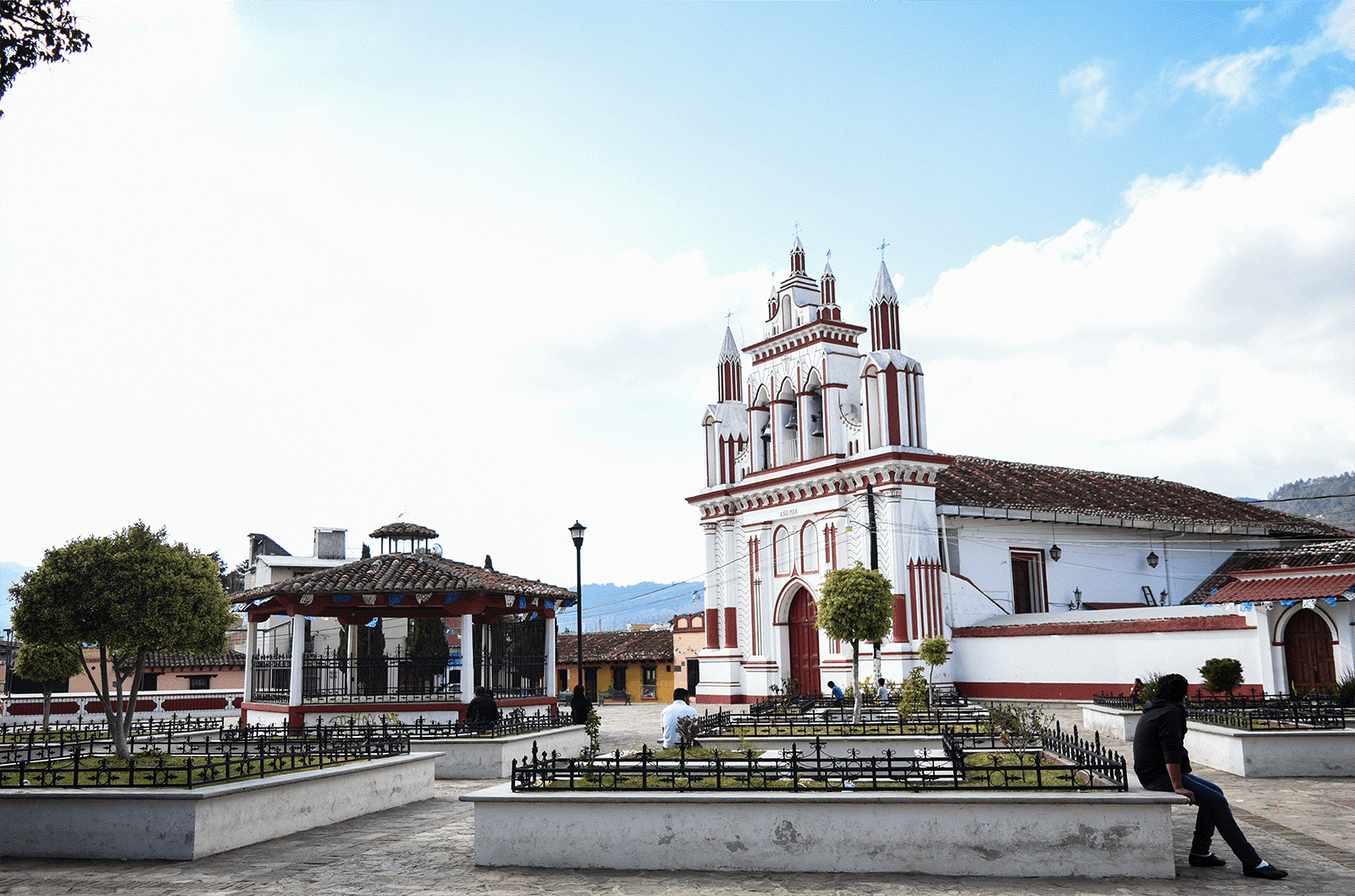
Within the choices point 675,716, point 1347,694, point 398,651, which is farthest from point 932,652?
point 675,716

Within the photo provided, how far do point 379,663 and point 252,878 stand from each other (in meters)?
13.9

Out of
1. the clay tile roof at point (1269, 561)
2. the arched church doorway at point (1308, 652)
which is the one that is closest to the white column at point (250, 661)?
the clay tile roof at point (1269, 561)

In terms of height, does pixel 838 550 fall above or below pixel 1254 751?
above

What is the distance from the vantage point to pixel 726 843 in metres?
9.51

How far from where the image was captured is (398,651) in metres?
23.9

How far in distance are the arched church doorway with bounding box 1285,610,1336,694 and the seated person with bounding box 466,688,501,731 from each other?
17999 mm

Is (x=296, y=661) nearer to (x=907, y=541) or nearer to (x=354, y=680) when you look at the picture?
(x=354, y=680)

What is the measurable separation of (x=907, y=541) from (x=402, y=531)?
15.1m

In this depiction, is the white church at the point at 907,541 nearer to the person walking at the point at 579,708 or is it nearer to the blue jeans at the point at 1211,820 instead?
the person walking at the point at 579,708

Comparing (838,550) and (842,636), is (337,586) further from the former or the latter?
(838,550)

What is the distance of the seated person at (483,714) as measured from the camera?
714 inches

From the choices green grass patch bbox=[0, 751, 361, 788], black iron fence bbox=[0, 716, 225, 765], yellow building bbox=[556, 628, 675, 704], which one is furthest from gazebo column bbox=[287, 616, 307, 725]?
yellow building bbox=[556, 628, 675, 704]

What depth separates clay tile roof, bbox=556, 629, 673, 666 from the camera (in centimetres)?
5050

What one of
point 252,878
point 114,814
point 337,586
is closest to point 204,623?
point 114,814
